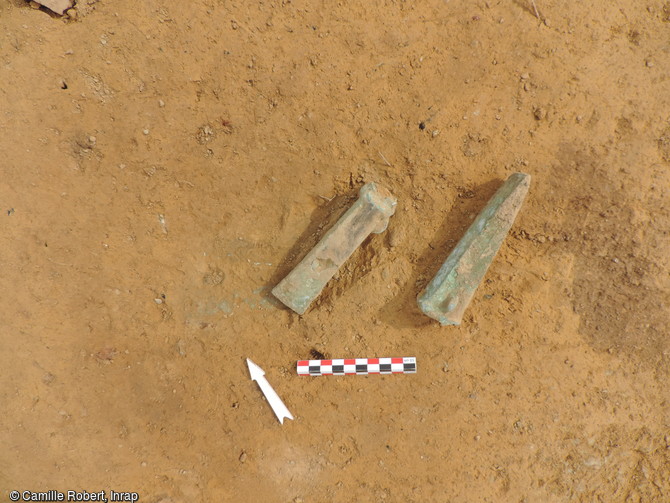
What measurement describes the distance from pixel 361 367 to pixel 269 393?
0.86m

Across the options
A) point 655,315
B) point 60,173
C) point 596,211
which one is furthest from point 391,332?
point 60,173

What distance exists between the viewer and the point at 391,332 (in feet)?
10.1

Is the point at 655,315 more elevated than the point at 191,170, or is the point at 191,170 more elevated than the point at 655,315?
the point at 655,315

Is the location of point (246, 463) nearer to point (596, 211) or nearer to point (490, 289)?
point (490, 289)

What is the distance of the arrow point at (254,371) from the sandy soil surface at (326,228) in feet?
0.42

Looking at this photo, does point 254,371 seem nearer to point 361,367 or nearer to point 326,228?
point 361,367

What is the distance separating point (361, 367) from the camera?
121 inches

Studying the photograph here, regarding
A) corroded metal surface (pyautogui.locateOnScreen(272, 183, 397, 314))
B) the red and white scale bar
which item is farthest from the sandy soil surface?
corroded metal surface (pyautogui.locateOnScreen(272, 183, 397, 314))

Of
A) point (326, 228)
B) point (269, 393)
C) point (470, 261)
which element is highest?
point (470, 261)

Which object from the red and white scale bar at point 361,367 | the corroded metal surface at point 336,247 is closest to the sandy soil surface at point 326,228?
the red and white scale bar at point 361,367

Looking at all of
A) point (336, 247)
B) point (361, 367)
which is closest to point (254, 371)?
point (361, 367)

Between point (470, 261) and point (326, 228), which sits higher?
point (470, 261)

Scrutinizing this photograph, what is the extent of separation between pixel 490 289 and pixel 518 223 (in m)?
0.63

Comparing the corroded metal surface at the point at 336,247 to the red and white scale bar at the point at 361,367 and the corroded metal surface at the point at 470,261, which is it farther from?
the corroded metal surface at the point at 470,261
